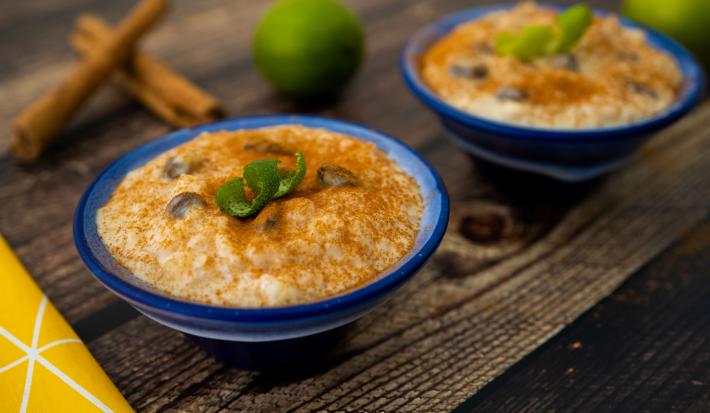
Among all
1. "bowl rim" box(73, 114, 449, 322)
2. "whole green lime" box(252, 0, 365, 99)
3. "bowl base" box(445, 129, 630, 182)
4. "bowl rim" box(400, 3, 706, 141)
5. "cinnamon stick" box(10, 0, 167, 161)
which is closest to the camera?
"bowl rim" box(73, 114, 449, 322)

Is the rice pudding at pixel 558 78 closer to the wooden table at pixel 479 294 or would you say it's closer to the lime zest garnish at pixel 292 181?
the wooden table at pixel 479 294

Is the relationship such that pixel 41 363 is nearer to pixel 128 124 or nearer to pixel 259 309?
pixel 259 309

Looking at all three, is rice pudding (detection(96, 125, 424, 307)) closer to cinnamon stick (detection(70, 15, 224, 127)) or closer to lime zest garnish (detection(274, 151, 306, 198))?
lime zest garnish (detection(274, 151, 306, 198))

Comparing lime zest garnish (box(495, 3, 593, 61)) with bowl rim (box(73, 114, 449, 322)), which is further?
lime zest garnish (box(495, 3, 593, 61))

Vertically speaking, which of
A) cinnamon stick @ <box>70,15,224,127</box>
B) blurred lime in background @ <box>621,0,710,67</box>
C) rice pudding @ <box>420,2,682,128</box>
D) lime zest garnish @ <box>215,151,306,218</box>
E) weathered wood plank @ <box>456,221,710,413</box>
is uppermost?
cinnamon stick @ <box>70,15,224,127</box>

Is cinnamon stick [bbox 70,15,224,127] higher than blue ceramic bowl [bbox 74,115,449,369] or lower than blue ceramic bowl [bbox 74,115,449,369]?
higher

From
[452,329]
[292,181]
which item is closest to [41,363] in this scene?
[292,181]

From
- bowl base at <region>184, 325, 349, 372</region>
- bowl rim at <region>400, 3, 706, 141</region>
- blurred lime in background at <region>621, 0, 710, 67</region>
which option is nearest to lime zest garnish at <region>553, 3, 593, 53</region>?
bowl rim at <region>400, 3, 706, 141</region>
